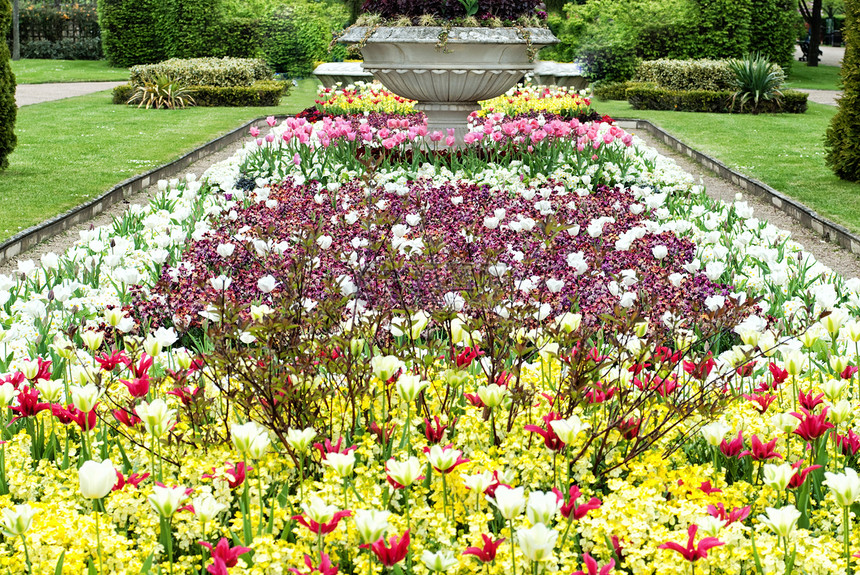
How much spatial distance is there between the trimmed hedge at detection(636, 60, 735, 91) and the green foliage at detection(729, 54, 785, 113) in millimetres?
756

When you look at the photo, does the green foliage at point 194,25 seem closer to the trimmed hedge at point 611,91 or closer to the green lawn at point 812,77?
the trimmed hedge at point 611,91

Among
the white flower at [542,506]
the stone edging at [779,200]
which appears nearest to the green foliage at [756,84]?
the stone edging at [779,200]

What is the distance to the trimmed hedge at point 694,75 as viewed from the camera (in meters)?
20.4

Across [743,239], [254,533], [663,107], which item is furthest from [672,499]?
[663,107]

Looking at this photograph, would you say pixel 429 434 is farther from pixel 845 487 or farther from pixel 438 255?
pixel 438 255

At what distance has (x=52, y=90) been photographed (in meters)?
23.6

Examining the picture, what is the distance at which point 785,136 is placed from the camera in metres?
14.8

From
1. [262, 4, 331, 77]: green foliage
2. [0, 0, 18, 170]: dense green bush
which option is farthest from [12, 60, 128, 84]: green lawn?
[0, 0, 18, 170]: dense green bush

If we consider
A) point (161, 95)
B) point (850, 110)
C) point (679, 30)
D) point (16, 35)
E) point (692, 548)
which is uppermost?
point (16, 35)

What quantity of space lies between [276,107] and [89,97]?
4.63 m

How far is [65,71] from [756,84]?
2197 cm

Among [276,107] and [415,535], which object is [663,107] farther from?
[415,535]

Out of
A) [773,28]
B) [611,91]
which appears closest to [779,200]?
[611,91]

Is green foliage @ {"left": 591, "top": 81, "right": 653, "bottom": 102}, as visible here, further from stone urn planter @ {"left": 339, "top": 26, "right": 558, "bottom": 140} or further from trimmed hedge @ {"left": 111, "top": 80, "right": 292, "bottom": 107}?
stone urn planter @ {"left": 339, "top": 26, "right": 558, "bottom": 140}
